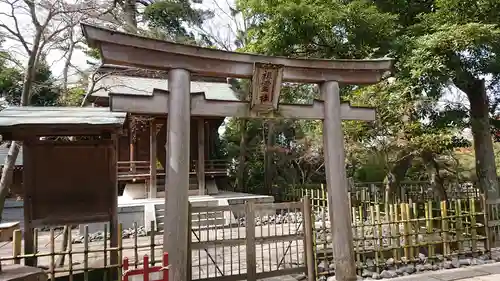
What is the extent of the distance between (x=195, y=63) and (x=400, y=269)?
5416 mm

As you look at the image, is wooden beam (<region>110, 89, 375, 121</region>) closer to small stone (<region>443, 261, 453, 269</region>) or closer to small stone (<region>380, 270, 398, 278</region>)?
small stone (<region>380, 270, 398, 278</region>)

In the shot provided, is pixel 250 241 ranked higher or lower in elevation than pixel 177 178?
lower

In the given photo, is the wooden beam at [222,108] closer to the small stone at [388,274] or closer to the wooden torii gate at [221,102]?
the wooden torii gate at [221,102]

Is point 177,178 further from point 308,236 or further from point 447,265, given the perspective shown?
point 447,265

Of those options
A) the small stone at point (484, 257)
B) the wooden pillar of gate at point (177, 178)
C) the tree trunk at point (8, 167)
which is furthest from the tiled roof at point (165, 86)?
the small stone at point (484, 257)

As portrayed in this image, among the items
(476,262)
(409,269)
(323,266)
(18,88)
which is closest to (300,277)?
(323,266)

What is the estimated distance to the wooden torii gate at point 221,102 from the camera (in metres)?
4.97

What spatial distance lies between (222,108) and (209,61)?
30.8 inches

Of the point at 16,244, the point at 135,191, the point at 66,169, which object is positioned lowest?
the point at 16,244

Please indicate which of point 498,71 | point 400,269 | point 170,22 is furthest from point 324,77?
point 170,22

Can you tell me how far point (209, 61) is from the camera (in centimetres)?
558

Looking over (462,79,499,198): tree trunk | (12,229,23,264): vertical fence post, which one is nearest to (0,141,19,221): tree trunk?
(12,229,23,264): vertical fence post

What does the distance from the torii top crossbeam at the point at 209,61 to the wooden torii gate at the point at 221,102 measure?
0.01 metres

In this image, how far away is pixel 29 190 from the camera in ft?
17.9
